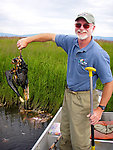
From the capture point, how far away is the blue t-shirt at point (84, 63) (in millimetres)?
1935

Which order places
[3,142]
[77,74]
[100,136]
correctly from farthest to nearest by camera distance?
1. [3,142]
2. [100,136]
3. [77,74]

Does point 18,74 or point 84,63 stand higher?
point 84,63

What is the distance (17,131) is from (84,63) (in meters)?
2.38

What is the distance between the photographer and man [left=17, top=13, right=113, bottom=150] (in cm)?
195

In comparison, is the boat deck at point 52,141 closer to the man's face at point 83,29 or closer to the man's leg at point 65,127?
the man's leg at point 65,127

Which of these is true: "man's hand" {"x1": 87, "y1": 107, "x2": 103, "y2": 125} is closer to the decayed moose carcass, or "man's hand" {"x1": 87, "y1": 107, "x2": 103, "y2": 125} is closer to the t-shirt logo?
the t-shirt logo

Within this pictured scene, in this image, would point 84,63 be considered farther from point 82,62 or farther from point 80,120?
point 80,120

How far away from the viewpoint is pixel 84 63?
2.02 m

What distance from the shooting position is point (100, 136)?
9.95 feet

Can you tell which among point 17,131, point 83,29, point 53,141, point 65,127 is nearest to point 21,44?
point 83,29

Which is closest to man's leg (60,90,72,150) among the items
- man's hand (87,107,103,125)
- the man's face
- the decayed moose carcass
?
man's hand (87,107,103,125)

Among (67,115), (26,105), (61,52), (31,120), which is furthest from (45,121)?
(61,52)

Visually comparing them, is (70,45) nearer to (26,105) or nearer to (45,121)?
(45,121)

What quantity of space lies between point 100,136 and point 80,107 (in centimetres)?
116
